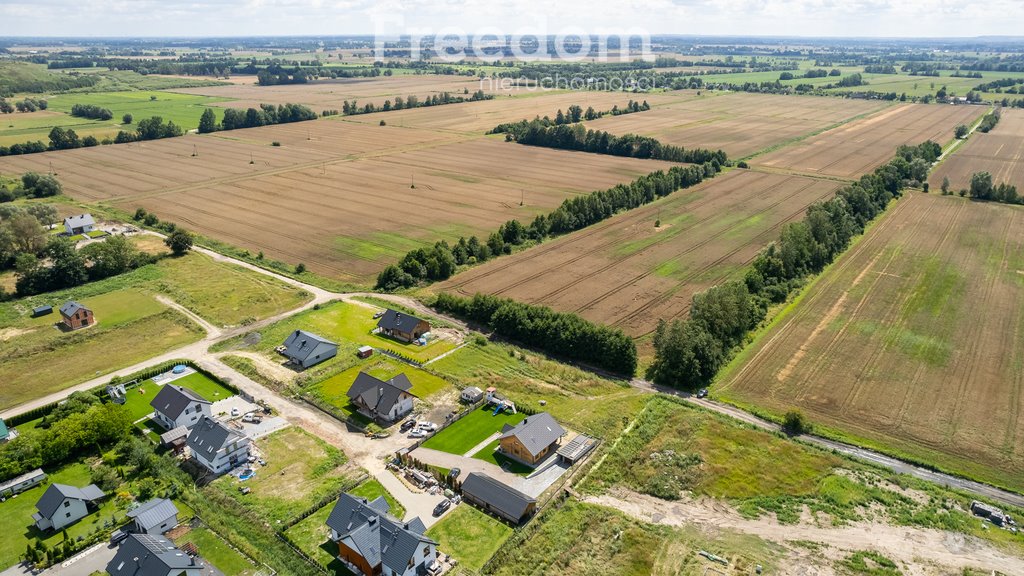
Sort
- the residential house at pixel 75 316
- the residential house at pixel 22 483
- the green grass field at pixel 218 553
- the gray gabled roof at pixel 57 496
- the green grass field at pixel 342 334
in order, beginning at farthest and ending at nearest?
1. the residential house at pixel 75 316
2. the green grass field at pixel 342 334
3. the residential house at pixel 22 483
4. the gray gabled roof at pixel 57 496
5. the green grass field at pixel 218 553

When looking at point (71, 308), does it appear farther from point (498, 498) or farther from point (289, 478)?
point (498, 498)

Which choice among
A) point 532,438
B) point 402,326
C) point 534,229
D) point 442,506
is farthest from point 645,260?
point 442,506

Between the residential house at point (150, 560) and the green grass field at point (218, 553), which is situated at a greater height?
the residential house at point (150, 560)

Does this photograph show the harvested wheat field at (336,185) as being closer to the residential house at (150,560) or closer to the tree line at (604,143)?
the tree line at (604,143)

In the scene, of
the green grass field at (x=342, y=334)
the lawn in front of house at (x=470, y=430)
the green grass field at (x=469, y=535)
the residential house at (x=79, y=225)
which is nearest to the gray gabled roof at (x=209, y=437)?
the green grass field at (x=342, y=334)

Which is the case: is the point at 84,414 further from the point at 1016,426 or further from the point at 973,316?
the point at 973,316

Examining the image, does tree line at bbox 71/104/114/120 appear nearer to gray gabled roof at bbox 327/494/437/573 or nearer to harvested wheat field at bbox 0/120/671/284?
harvested wheat field at bbox 0/120/671/284

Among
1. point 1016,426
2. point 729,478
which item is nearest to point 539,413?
point 729,478
